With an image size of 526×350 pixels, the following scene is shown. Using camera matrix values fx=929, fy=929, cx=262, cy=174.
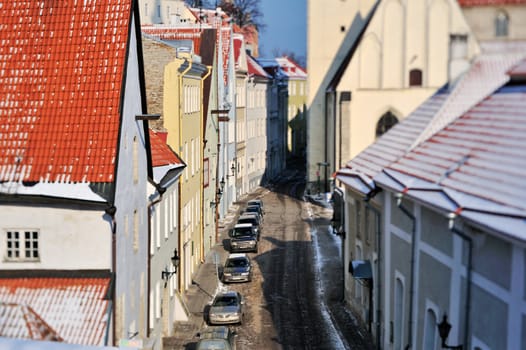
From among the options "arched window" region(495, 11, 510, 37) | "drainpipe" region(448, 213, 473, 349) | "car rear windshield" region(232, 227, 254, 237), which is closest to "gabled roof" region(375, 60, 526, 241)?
"drainpipe" region(448, 213, 473, 349)

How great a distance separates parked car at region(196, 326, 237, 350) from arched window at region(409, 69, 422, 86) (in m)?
31.6

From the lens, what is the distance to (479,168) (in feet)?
67.2

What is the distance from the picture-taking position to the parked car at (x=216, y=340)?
2634cm

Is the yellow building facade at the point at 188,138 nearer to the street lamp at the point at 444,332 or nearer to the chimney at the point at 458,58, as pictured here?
the chimney at the point at 458,58

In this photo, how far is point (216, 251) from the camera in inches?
1868

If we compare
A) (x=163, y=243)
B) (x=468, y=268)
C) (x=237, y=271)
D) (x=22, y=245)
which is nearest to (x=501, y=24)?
(x=468, y=268)

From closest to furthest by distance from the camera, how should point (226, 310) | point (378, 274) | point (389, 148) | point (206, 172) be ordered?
point (378, 274), point (389, 148), point (226, 310), point (206, 172)

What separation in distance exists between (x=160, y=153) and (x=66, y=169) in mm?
10236

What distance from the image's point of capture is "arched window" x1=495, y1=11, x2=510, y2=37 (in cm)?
2633

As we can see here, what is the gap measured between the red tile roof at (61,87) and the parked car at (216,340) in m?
7.67

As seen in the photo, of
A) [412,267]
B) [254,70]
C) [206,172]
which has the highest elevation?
[254,70]

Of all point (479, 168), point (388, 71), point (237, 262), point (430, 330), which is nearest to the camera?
point (479, 168)

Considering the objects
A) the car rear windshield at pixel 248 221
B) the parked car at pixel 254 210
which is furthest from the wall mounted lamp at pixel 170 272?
the parked car at pixel 254 210

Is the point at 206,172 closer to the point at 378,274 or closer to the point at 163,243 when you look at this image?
the point at 163,243
